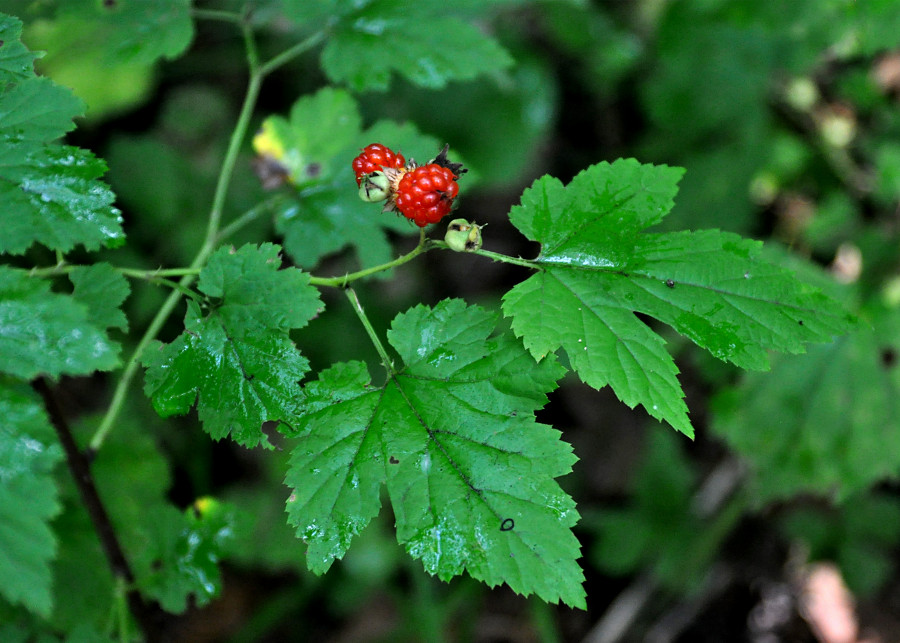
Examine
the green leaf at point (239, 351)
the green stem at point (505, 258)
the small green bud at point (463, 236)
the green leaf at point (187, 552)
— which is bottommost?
the green leaf at point (187, 552)

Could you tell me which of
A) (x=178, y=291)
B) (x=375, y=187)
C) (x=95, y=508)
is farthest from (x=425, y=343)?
(x=95, y=508)

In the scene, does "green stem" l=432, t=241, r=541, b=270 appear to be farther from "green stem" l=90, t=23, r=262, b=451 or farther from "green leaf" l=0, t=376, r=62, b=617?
"green leaf" l=0, t=376, r=62, b=617

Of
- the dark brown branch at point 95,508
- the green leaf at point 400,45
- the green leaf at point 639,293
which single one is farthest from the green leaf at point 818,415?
the dark brown branch at point 95,508

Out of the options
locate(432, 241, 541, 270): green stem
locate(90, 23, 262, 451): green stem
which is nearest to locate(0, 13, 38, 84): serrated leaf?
locate(90, 23, 262, 451): green stem

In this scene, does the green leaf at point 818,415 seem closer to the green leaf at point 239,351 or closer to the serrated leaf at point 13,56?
the green leaf at point 239,351

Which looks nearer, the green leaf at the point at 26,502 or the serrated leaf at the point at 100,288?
the green leaf at the point at 26,502

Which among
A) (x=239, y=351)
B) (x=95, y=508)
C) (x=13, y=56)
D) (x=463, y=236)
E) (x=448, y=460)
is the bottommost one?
(x=95, y=508)

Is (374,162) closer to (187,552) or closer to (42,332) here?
(42,332)
